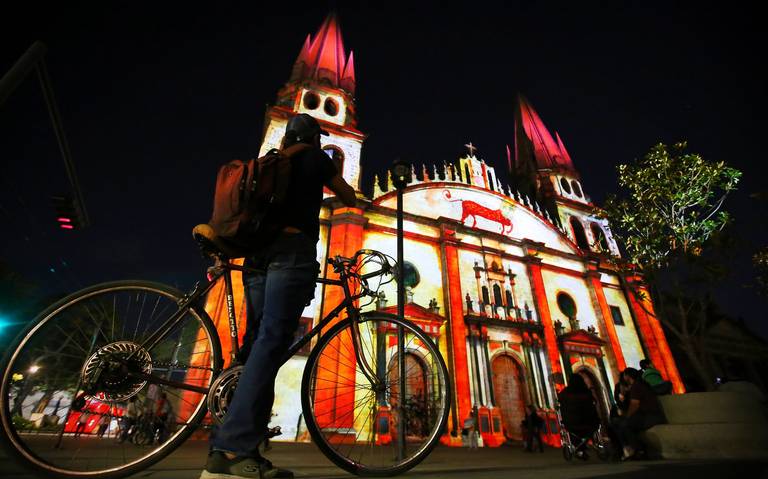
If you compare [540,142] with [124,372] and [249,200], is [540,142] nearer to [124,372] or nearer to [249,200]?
[249,200]

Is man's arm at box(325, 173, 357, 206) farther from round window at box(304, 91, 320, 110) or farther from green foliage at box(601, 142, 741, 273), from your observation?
round window at box(304, 91, 320, 110)

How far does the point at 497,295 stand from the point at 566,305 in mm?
4541

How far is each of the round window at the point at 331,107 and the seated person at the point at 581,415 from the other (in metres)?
19.2

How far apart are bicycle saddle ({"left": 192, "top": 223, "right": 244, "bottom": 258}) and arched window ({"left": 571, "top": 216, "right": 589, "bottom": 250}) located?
25.0 m

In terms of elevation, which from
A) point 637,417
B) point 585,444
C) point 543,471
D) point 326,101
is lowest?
point 543,471

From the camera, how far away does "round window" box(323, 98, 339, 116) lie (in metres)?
20.5

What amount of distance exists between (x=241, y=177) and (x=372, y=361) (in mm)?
1596

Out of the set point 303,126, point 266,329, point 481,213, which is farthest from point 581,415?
point 481,213

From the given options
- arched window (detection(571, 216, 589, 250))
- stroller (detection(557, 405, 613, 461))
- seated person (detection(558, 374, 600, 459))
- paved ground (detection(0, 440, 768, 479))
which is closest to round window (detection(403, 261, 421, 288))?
stroller (detection(557, 405, 613, 461))

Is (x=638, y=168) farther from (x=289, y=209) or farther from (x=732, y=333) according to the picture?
(x=732, y=333)

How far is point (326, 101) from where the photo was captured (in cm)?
2088

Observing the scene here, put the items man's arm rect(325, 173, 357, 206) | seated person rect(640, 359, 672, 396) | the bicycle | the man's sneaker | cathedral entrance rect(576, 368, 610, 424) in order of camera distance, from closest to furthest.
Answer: the man's sneaker → the bicycle → man's arm rect(325, 173, 357, 206) → seated person rect(640, 359, 672, 396) → cathedral entrance rect(576, 368, 610, 424)

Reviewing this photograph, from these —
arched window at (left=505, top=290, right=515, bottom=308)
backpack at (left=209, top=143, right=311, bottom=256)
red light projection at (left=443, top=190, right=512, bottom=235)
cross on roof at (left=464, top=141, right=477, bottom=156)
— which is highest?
cross on roof at (left=464, top=141, right=477, bottom=156)

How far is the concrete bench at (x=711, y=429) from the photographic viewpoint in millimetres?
4578
